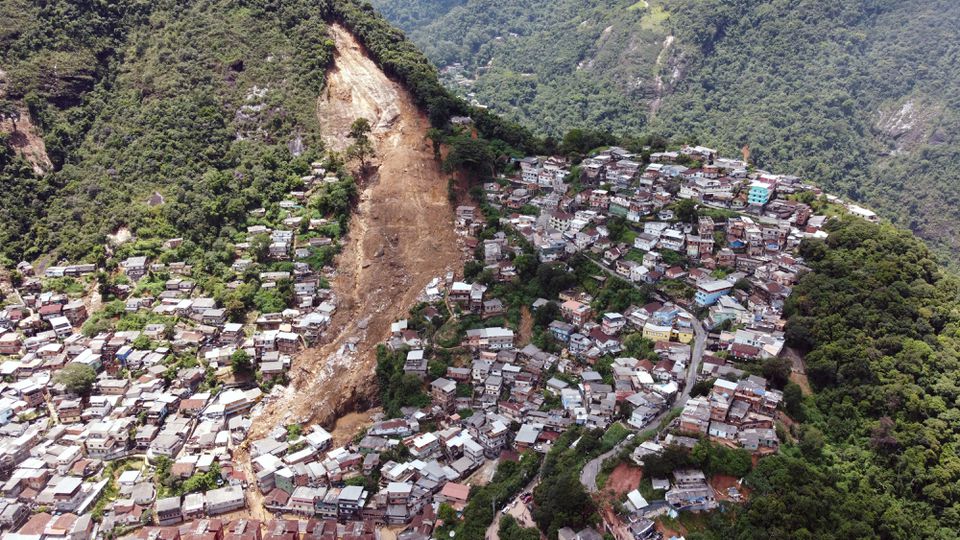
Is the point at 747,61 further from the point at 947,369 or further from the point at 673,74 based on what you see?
the point at 947,369

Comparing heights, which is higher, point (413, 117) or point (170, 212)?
point (413, 117)

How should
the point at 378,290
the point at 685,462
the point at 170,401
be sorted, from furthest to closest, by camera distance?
the point at 378,290
the point at 170,401
the point at 685,462

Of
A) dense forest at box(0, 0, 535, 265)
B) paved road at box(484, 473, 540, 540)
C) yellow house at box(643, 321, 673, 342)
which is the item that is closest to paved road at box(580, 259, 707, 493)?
yellow house at box(643, 321, 673, 342)

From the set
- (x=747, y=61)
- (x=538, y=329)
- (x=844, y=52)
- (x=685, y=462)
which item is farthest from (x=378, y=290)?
(x=844, y=52)

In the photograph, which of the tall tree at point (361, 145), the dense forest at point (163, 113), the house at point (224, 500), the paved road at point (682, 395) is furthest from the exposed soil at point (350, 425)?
the tall tree at point (361, 145)

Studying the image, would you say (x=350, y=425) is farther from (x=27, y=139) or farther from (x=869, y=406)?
(x=27, y=139)

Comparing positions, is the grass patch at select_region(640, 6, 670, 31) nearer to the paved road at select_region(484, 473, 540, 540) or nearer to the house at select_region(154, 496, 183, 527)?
the paved road at select_region(484, 473, 540, 540)
